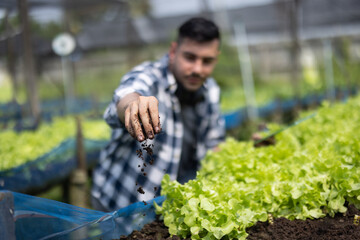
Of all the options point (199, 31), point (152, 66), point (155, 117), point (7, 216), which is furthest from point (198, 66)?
point (7, 216)

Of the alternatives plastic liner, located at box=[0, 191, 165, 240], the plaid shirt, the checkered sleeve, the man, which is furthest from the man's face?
plastic liner, located at box=[0, 191, 165, 240]

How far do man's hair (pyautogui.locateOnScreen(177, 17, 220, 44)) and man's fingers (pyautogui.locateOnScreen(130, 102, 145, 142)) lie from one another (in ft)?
4.37

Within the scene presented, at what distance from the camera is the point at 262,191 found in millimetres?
1758

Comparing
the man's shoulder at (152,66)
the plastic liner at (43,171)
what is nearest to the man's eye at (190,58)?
the man's shoulder at (152,66)

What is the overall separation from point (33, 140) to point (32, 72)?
4.95 feet

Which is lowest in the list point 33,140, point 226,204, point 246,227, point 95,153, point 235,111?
point 235,111

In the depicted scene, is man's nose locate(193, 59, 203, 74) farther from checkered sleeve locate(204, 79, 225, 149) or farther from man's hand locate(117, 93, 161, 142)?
man's hand locate(117, 93, 161, 142)

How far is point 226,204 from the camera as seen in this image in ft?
5.16

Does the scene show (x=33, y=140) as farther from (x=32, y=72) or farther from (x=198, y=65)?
A: (x=198, y=65)

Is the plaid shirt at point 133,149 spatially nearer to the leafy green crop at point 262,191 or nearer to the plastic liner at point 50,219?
the leafy green crop at point 262,191

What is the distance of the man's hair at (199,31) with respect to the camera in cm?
254

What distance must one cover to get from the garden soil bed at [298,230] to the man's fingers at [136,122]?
0.50m

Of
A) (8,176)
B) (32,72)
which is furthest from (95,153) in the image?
(8,176)

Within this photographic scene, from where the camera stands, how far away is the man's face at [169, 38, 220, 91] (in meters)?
2.52
